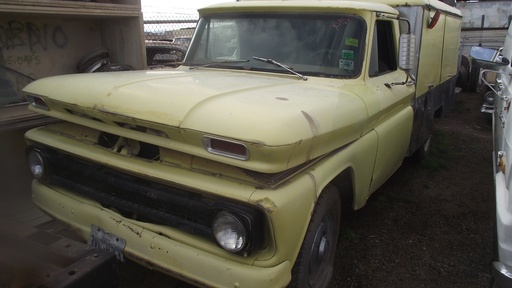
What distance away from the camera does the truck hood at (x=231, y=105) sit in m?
1.92

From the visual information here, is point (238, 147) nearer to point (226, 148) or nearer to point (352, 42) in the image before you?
point (226, 148)

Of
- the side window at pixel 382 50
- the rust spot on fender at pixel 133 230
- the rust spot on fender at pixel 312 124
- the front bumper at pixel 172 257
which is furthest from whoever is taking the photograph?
the side window at pixel 382 50

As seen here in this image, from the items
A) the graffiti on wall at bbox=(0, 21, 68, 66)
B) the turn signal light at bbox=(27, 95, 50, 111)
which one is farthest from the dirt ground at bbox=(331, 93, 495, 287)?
the graffiti on wall at bbox=(0, 21, 68, 66)

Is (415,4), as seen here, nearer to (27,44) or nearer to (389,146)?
(389,146)

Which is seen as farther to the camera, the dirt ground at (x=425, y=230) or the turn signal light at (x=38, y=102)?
Answer: the dirt ground at (x=425, y=230)

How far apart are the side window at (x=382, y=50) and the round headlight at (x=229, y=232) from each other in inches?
76.6

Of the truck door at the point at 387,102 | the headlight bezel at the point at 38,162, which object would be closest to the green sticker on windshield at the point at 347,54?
the truck door at the point at 387,102

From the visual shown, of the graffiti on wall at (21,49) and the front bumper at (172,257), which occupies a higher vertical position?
the graffiti on wall at (21,49)

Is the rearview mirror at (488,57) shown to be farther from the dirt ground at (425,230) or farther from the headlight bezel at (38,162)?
the headlight bezel at (38,162)

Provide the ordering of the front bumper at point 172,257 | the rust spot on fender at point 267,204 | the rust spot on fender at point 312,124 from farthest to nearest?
1. the rust spot on fender at point 312,124
2. the front bumper at point 172,257
3. the rust spot on fender at point 267,204

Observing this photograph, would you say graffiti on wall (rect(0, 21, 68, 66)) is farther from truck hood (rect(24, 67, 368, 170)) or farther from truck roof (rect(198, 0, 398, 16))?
truck roof (rect(198, 0, 398, 16))

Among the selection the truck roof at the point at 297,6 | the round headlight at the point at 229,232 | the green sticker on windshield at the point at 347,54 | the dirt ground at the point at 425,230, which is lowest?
the dirt ground at the point at 425,230

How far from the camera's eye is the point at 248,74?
324cm

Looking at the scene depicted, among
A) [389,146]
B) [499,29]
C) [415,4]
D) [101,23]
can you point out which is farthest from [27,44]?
[499,29]
